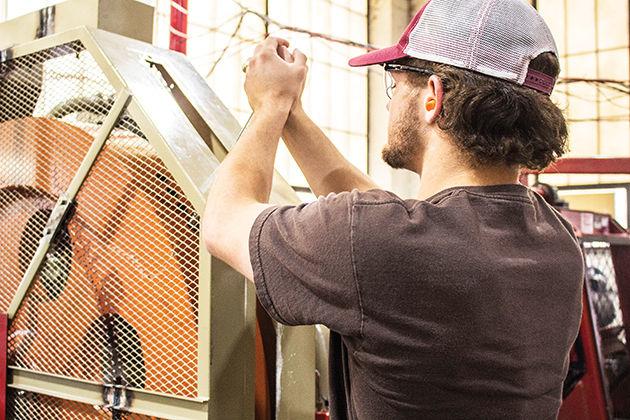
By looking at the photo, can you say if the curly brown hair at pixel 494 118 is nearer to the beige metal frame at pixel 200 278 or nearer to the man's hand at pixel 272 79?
the man's hand at pixel 272 79

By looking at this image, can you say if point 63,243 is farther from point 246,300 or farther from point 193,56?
point 193,56

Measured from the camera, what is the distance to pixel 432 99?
3.86ft

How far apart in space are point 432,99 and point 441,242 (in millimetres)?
278

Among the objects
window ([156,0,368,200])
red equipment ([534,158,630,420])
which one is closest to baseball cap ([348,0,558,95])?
red equipment ([534,158,630,420])

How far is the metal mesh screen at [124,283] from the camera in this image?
151cm

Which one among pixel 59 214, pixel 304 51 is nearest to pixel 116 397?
pixel 59 214

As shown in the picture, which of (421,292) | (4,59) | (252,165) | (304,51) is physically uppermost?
(304,51)

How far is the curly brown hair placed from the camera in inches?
44.4

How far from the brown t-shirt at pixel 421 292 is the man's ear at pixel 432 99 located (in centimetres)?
15

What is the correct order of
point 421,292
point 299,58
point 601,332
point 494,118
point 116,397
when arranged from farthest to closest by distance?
1. point 601,332
2. point 116,397
3. point 299,58
4. point 494,118
5. point 421,292

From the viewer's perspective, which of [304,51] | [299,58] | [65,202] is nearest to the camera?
[299,58]

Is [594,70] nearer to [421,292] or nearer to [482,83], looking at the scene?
[482,83]

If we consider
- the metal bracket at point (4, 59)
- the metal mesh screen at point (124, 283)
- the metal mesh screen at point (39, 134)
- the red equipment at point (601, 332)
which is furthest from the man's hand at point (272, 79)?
the red equipment at point (601, 332)

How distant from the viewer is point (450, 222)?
1052 mm
